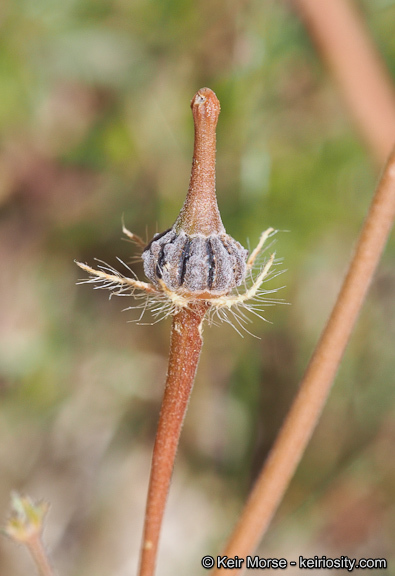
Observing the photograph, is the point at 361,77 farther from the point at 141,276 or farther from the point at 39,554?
the point at 39,554

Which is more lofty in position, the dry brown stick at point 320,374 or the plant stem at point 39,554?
the dry brown stick at point 320,374

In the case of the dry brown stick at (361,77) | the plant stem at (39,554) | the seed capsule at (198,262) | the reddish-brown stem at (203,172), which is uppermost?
the dry brown stick at (361,77)

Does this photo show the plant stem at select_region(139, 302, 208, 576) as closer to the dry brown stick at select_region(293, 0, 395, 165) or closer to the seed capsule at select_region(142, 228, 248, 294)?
the seed capsule at select_region(142, 228, 248, 294)

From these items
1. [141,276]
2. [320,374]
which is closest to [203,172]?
[320,374]

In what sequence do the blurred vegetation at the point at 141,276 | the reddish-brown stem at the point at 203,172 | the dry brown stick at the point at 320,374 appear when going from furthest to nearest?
1. the blurred vegetation at the point at 141,276
2. the dry brown stick at the point at 320,374
3. the reddish-brown stem at the point at 203,172

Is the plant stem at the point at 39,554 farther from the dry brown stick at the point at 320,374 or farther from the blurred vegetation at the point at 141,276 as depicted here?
the blurred vegetation at the point at 141,276

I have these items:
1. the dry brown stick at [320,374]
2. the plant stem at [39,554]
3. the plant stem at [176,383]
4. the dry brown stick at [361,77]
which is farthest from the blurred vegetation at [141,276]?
the plant stem at [176,383]

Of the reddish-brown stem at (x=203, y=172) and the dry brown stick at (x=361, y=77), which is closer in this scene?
the reddish-brown stem at (x=203, y=172)
